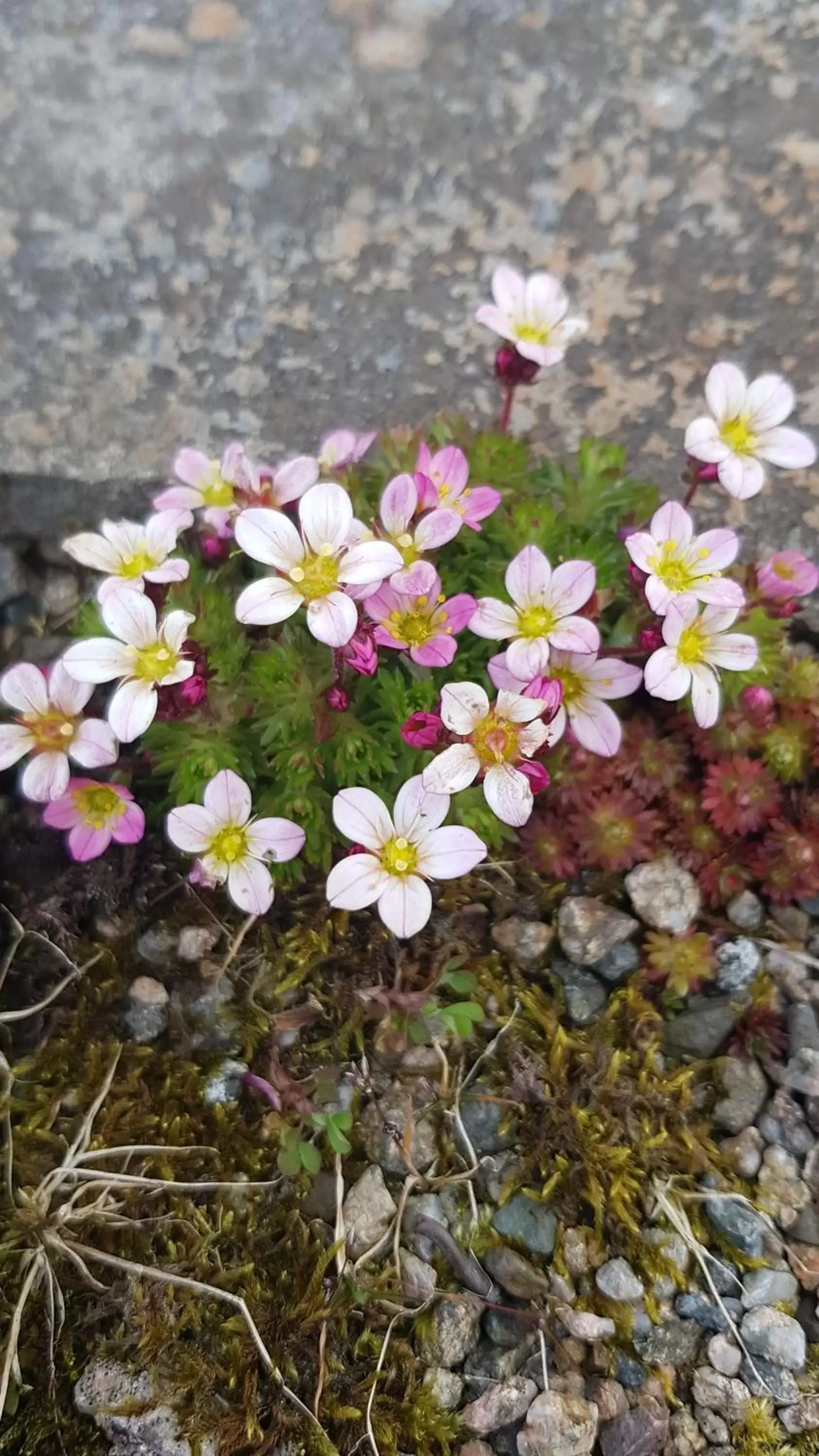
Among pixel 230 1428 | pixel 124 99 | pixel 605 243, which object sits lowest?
pixel 230 1428

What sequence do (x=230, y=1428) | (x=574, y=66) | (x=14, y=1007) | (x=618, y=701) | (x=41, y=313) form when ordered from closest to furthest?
(x=230, y=1428) → (x=14, y=1007) → (x=618, y=701) → (x=41, y=313) → (x=574, y=66)

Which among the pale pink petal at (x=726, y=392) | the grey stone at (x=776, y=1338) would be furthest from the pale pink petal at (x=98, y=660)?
the grey stone at (x=776, y=1338)

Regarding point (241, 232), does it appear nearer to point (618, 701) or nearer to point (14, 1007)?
point (618, 701)

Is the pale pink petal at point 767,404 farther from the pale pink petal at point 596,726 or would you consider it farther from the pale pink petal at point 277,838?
the pale pink petal at point 277,838

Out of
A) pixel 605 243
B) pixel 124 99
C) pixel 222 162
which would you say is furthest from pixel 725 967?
pixel 124 99

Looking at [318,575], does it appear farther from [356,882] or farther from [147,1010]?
[147,1010]

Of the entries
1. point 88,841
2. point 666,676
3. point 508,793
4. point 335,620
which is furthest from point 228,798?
point 666,676
